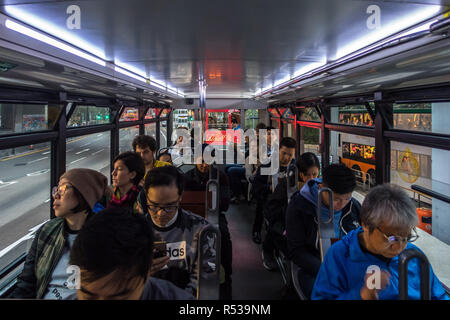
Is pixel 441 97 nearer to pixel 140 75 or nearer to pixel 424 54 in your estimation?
pixel 424 54

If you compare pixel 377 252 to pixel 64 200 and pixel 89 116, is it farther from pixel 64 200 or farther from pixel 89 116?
pixel 89 116

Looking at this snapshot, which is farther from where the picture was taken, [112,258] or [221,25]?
[221,25]

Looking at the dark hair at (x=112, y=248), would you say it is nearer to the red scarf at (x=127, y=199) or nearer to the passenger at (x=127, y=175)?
the red scarf at (x=127, y=199)

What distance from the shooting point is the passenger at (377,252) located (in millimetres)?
1181

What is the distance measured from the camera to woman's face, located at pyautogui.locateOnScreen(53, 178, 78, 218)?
62.0 inches

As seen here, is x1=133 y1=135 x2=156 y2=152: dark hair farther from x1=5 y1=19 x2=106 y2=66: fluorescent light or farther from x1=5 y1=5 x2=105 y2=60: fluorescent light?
x1=5 y1=5 x2=105 y2=60: fluorescent light

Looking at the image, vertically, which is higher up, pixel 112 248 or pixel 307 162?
pixel 307 162

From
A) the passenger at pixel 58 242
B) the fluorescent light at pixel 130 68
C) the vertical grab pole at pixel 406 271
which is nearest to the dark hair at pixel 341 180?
the vertical grab pole at pixel 406 271

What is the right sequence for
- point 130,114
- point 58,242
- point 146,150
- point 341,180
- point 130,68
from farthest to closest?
point 130,114, point 146,150, point 130,68, point 341,180, point 58,242

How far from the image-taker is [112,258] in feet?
2.58

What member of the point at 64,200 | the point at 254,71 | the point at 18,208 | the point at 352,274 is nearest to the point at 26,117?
the point at 64,200

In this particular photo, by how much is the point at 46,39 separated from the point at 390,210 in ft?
6.51

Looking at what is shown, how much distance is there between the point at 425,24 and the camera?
1.41 meters
